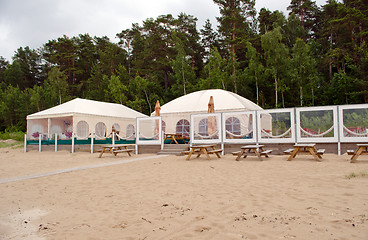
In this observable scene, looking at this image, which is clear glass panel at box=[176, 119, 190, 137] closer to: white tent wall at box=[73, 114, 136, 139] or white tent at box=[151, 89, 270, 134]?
white tent at box=[151, 89, 270, 134]

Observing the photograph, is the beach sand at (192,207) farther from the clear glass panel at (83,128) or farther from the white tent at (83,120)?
the clear glass panel at (83,128)

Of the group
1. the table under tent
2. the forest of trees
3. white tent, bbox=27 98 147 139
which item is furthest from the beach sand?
the forest of trees

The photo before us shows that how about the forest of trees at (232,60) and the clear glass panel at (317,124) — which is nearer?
the clear glass panel at (317,124)

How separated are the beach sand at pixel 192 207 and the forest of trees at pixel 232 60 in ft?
65.5

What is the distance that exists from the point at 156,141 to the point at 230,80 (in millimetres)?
13816

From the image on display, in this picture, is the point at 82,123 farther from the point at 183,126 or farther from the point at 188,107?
the point at 188,107

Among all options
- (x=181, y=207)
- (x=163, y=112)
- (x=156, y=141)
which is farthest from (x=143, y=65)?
(x=181, y=207)

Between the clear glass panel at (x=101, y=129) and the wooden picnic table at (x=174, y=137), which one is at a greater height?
the clear glass panel at (x=101, y=129)

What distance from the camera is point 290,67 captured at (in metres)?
24.0

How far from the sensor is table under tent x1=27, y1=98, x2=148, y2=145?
16.9 metres

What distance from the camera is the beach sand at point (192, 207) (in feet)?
9.27

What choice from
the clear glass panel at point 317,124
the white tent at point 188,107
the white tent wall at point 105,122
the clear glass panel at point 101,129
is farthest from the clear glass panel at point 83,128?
the clear glass panel at point 317,124

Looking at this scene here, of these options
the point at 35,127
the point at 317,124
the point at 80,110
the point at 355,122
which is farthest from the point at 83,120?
the point at 355,122

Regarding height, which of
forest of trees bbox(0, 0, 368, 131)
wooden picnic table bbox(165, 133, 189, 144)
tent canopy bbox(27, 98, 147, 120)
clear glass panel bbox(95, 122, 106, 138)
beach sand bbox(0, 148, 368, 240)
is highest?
forest of trees bbox(0, 0, 368, 131)
